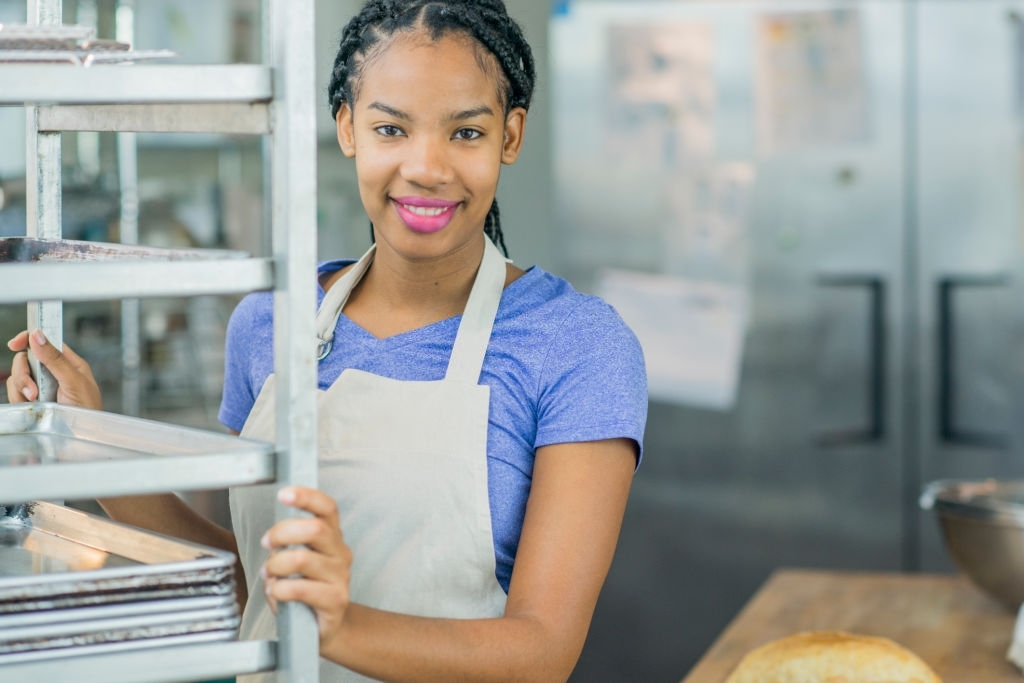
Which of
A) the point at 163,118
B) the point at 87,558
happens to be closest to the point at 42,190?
the point at 163,118

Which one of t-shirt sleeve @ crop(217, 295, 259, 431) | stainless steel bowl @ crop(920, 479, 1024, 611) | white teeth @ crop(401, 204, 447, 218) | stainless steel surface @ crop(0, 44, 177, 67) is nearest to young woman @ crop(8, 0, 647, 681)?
white teeth @ crop(401, 204, 447, 218)

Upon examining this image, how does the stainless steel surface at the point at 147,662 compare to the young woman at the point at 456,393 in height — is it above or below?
below

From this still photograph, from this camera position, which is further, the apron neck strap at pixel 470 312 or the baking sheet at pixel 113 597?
the apron neck strap at pixel 470 312

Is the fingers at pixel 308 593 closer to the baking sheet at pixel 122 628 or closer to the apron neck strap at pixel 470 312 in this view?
the baking sheet at pixel 122 628

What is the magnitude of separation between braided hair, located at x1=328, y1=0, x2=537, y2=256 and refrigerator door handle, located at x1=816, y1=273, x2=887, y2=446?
6.56ft

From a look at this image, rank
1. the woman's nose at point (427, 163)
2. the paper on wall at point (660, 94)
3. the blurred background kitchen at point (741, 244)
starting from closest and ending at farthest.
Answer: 1. the woman's nose at point (427, 163)
2. the blurred background kitchen at point (741, 244)
3. the paper on wall at point (660, 94)

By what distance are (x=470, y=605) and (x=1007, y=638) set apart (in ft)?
2.99

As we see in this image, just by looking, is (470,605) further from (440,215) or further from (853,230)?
(853,230)

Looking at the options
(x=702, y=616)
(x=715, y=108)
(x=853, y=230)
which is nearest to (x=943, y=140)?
(x=853, y=230)

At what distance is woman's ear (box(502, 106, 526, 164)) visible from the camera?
48.7 inches

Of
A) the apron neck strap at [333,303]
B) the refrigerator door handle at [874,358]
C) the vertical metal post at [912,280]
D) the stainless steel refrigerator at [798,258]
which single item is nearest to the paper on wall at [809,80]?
the stainless steel refrigerator at [798,258]

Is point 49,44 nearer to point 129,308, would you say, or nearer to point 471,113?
point 471,113

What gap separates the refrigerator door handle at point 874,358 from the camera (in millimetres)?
3066

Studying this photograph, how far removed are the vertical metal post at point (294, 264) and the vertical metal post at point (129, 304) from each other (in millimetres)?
1946
